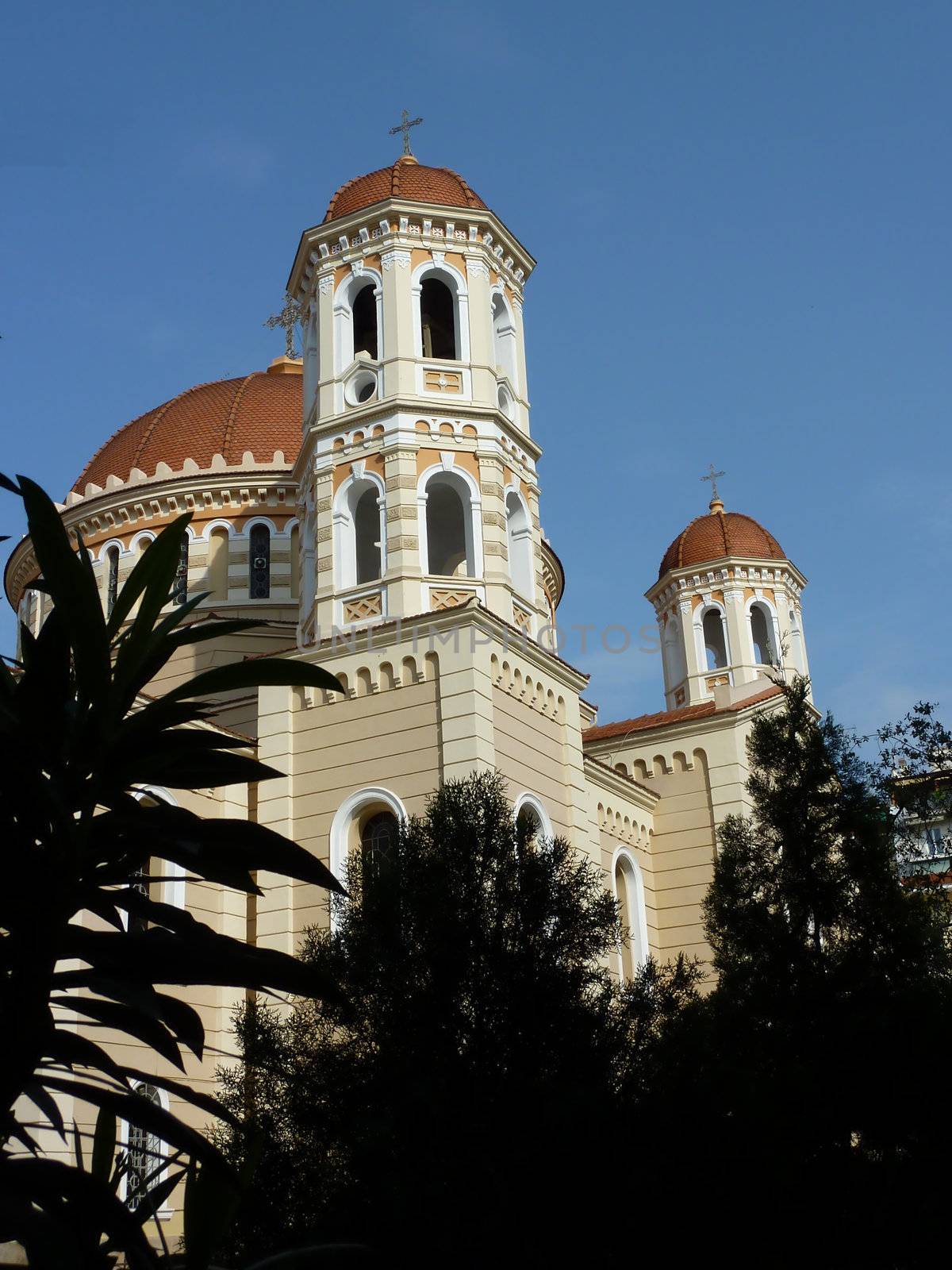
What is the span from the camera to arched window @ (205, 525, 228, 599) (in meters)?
28.6

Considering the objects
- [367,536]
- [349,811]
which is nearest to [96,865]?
[349,811]

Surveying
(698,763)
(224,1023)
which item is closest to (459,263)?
(698,763)

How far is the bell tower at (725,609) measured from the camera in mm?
36406

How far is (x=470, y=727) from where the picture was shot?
19.4 m

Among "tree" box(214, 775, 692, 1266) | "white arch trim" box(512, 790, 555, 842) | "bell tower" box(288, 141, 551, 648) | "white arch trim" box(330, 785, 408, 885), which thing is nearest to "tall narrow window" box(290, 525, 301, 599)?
"bell tower" box(288, 141, 551, 648)

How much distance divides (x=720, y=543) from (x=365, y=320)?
1598 cm

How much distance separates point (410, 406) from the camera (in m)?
22.3

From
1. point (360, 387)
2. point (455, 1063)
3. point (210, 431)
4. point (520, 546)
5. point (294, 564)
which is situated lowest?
point (455, 1063)

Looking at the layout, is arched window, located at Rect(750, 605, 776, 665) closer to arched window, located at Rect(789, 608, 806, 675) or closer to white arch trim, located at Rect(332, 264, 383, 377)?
arched window, located at Rect(789, 608, 806, 675)

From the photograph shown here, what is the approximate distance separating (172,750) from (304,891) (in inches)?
584

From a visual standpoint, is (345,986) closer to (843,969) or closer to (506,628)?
(843,969)

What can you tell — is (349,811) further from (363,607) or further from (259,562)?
(259,562)

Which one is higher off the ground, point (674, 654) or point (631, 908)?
point (674, 654)

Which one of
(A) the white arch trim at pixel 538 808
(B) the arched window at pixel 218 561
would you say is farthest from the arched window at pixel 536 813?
(B) the arched window at pixel 218 561
